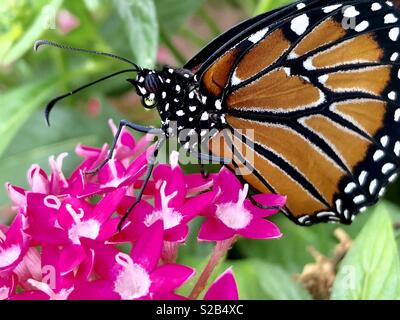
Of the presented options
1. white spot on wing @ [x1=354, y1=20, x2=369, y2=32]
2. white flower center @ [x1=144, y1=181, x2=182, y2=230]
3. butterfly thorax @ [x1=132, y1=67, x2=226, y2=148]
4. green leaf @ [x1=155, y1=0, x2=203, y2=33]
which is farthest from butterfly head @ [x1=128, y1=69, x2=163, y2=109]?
green leaf @ [x1=155, y1=0, x2=203, y2=33]

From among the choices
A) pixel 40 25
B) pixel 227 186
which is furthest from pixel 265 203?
pixel 40 25

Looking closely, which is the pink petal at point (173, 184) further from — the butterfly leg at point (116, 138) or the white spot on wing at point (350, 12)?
the white spot on wing at point (350, 12)

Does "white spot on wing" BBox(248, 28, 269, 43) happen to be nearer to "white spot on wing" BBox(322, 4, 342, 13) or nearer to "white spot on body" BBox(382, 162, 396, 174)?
"white spot on wing" BBox(322, 4, 342, 13)

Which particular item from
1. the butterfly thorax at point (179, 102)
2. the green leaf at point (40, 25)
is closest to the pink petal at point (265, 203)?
the butterfly thorax at point (179, 102)

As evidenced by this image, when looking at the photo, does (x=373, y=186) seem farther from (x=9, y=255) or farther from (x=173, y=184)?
(x=9, y=255)

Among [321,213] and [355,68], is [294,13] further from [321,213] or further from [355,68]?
[321,213]
